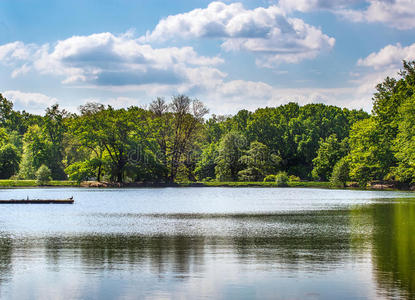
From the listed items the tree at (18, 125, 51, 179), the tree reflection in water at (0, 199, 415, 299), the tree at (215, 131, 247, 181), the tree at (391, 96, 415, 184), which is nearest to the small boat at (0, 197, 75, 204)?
the tree reflection in water at (0, 199, 415, 299)

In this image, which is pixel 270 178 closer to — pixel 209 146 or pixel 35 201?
pixel 209 146

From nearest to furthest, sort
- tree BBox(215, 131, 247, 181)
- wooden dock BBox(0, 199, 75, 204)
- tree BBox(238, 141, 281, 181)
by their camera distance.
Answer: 1. wooden dock BBox(0, 199, 75, 204)
2. tree BBox(238, 141, 281, 181)
3. tree BBox(215, 131, 247, 181)

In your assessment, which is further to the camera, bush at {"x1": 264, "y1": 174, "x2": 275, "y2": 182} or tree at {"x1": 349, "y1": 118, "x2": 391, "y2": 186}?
bush at {"x1": 264, "y1": 174, "x2": 275, "y2": 182}

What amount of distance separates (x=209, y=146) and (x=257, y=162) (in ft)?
57.4

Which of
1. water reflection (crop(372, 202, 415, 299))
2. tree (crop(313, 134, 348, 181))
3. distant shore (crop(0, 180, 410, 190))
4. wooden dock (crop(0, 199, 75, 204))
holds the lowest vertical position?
water reflection (crop(372, 202, 415, 299))

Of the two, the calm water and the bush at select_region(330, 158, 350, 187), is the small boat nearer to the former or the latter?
the calm water

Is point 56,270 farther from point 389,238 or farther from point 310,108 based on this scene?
point 310,108

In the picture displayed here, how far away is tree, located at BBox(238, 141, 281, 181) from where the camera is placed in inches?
5256

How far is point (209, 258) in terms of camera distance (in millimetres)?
24125

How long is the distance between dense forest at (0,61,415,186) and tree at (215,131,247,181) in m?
0.24

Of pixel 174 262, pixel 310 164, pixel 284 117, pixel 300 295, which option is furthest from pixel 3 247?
pixel 284 117

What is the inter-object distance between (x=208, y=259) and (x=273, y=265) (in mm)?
3004

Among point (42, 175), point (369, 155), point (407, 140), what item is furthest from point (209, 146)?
point (407, 140)

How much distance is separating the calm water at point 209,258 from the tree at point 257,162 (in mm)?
90128
